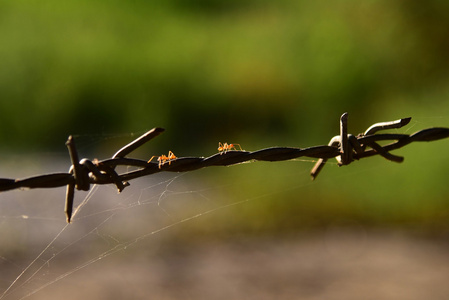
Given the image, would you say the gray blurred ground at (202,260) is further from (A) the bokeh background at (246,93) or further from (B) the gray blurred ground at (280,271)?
(A) the bokeh background at (246,93)

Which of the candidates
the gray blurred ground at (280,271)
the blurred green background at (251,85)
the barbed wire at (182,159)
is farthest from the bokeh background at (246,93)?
the barbed wire at (182,159)

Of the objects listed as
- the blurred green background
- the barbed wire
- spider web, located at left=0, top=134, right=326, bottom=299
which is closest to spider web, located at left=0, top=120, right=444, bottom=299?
spider web, located at left=0, top=134, right=326, bottom=299

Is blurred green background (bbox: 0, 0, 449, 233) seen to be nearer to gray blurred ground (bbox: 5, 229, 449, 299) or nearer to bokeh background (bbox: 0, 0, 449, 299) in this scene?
bokeh background (bbox: 0, 0, 449, 299)

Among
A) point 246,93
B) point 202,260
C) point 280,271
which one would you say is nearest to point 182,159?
point 280,271

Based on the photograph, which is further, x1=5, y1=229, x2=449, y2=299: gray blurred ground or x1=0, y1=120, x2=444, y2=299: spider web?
x1=0, y1=120, x2=444, y2=299: spider web

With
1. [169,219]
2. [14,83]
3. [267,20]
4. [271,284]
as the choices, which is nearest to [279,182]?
[169,219]

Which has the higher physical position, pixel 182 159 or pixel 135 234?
pixel 182 159

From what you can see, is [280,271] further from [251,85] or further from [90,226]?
[251,85]
